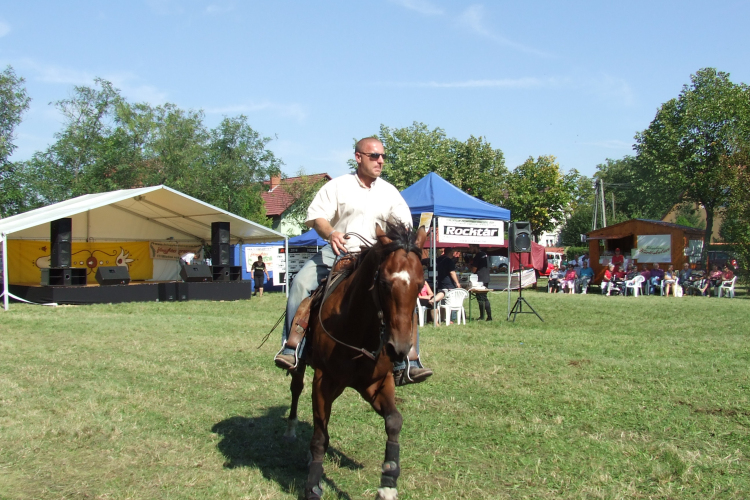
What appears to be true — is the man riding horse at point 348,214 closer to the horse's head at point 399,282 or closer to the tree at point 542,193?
the horse's head at point 399,282

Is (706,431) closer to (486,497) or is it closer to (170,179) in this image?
(486,497)

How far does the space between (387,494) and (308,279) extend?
1.64 meters

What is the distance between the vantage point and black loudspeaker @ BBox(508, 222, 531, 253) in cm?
1398

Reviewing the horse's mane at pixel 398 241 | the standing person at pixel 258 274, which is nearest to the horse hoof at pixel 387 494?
the horse's mane at pixel 398 241

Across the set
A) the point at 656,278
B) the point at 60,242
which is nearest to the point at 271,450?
the point at 60,242

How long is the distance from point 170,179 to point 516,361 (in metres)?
36.6

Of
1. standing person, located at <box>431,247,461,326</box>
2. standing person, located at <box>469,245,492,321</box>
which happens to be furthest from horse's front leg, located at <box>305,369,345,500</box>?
standing person, located at <box>469,245,492,321</box>

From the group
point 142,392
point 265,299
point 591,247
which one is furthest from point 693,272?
point 142,392

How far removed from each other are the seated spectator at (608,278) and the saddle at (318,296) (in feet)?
78.1

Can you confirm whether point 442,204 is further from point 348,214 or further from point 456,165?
Answer: point 456,165

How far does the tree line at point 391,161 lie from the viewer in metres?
30.2

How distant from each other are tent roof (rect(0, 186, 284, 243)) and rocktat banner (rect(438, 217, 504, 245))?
399 inches

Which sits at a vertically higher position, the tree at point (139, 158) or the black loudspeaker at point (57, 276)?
the tree at point (139, 158)

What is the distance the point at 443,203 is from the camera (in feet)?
47.8
